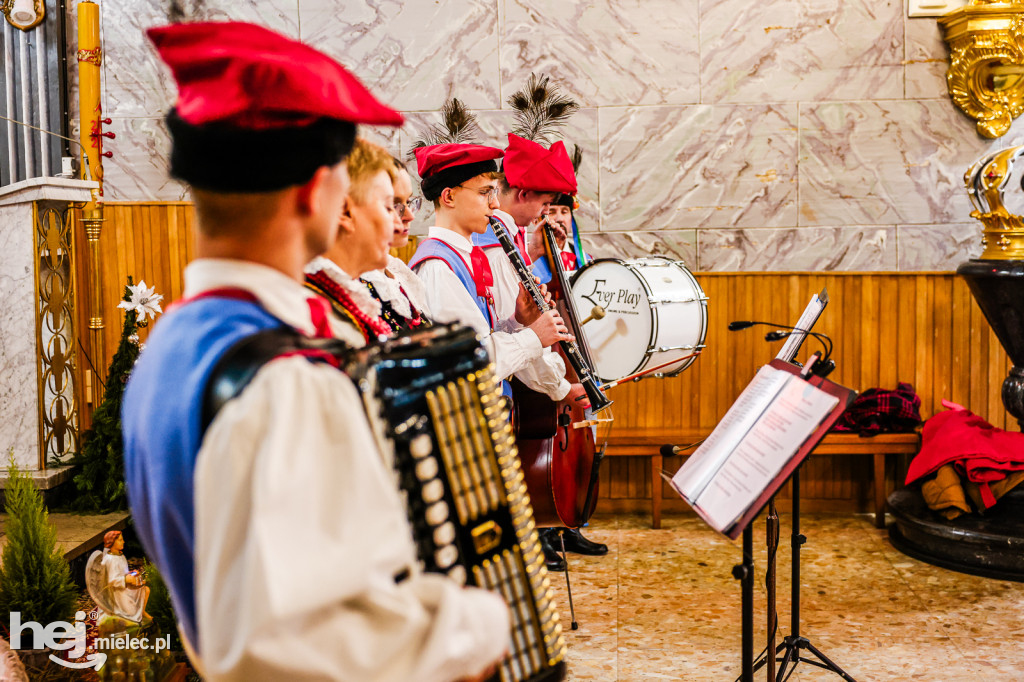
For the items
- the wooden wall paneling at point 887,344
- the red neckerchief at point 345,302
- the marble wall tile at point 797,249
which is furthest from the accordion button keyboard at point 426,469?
the wooden wall paneling at point 887,344

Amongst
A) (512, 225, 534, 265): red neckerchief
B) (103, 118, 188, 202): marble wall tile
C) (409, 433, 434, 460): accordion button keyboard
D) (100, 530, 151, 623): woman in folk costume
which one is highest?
(103, 118, 188, 202): marble wall tile

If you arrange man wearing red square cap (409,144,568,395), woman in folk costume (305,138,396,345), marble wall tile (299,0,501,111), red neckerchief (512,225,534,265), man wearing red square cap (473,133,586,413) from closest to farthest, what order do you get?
woman in folk costume (305,138,396,345)
man wearing red square cap (409,144,568,395)
red neckerchief (512,225,534,265)
man wearing red square cap (473,133,586,413)
marble wall tile (299,0,501,111)

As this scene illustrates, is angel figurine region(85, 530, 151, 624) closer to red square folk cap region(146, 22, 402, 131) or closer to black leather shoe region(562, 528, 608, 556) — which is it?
red square folk cap region(146, 22, 402, 131)

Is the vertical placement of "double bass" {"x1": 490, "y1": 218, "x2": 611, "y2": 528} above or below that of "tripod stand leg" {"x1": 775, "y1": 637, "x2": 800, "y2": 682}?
above

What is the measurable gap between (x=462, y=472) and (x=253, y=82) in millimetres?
501

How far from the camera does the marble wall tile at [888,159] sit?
5496mm

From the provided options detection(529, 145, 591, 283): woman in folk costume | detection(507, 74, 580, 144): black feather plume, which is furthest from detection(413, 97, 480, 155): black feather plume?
detection(529, 145, 591, 283): woman in folk costume

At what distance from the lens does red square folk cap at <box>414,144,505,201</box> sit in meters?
3.06

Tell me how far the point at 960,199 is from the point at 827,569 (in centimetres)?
254

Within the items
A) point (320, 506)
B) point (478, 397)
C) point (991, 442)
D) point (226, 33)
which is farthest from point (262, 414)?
point (991, 442)

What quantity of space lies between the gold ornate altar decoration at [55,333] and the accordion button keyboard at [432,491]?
410cm

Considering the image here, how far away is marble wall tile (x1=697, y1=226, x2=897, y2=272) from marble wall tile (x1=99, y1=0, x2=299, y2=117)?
298 cm

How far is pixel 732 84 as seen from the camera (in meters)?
5.56

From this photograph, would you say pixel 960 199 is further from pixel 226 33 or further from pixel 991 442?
pixel 226 33
